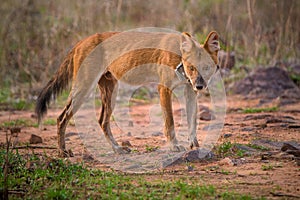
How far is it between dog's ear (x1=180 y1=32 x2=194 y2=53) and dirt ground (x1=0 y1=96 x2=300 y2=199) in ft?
4.59

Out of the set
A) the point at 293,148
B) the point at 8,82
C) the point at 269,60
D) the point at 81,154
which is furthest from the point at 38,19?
the point at 293,148

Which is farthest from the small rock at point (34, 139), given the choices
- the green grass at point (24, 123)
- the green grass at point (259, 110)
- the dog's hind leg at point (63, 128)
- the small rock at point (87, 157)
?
the green grass at point (259, 110)

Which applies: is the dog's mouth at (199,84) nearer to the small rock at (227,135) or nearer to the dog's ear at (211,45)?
the dog's ear at (211,45)

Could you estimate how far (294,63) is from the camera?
40.2ft

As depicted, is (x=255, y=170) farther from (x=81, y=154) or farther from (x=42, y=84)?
(x=42, y=84)

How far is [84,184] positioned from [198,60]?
234cm

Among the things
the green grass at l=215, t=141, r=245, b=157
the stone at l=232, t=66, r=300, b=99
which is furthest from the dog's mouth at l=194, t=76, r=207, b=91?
the stone at l=232, t=66, r=300, b=99

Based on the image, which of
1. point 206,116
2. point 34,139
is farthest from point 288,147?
point 34,139

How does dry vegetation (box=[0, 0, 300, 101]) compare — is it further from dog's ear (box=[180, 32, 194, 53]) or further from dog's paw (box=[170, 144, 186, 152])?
dog's paw (box=[170, 144, 186, 152])

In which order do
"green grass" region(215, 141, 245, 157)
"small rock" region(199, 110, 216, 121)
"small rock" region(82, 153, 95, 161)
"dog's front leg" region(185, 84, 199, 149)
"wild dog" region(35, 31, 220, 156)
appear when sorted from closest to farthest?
"green grass" region(215, 141, 245, 157), "small rock" region(82, 153, 95, 161), "wild dog" region(35, 31, 220, 156), "dog's front leg" region(185, 84, 199, 149), "small rock" region(199, 110, 216, 121)

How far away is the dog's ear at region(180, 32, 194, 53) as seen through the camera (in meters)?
6.31

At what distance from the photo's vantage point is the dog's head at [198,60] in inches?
245

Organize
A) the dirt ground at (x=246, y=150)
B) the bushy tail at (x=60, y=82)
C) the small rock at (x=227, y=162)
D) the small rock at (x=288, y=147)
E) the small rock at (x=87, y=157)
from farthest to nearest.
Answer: the bushy tail at (x=60, y=82) → the small rock at (x=87, y=157) → the small rock at (x=288, y=147) → the small rock at (x=227, y=162) → the dirt ground at (x=246, y=150)

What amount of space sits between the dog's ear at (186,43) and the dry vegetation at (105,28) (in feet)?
17.3
